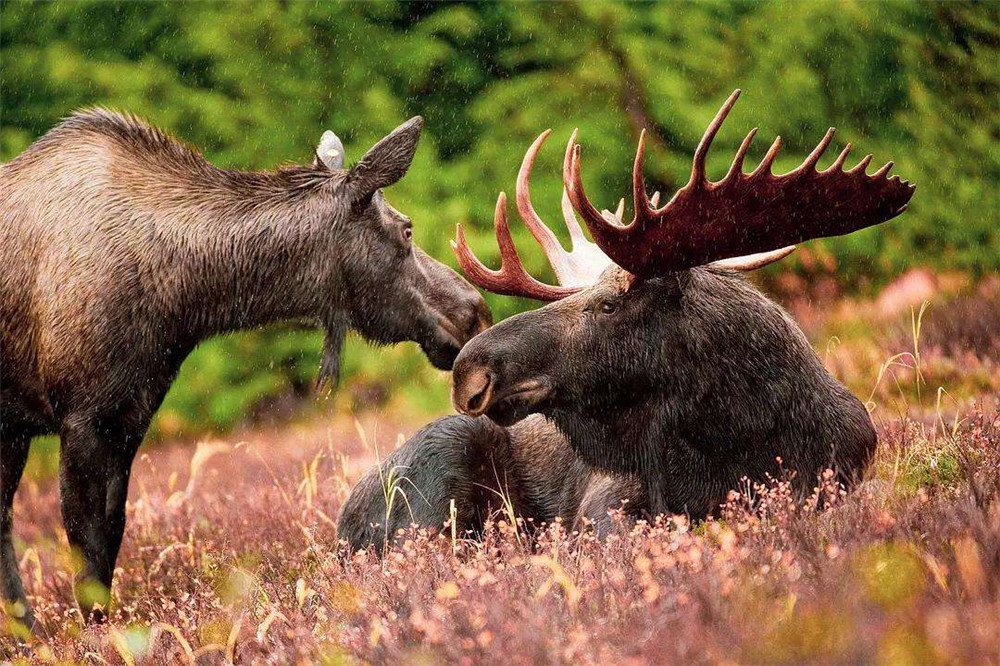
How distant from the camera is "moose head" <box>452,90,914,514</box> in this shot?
12.9 ft

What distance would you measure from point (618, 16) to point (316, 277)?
19.9 ft

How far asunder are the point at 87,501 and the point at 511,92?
21.1 ft

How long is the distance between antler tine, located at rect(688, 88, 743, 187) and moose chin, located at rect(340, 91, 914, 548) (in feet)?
0.04

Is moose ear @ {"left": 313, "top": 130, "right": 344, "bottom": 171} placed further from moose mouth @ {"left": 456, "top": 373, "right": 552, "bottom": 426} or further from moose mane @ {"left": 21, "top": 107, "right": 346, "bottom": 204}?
moose mouth @ {"left": 456, "top": 373, "right": 552, "bottom": 426}

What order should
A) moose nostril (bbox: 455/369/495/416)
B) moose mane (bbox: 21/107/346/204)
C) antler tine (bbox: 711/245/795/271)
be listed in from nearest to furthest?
moose nostril (bbox: 455/369/495/416)
antler tine (bbox: 711/245/795/271)
moose mane (bbox: 21/107/346/204)

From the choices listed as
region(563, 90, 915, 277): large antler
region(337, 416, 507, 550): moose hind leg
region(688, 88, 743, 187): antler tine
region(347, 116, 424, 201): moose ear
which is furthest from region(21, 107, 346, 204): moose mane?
region(688, 88, 743, 187): antler tine

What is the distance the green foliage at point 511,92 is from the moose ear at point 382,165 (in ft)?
15.0

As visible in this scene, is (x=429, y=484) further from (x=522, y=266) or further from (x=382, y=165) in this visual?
(x=382, y=165)

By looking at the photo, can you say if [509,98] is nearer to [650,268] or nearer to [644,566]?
[650,268]

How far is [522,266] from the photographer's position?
4.51 m

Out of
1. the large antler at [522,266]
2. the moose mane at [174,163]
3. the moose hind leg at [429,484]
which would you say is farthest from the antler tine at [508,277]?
the moose mane at [174,163]

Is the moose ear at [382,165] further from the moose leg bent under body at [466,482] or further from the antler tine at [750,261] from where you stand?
the antler tine at [750,261]

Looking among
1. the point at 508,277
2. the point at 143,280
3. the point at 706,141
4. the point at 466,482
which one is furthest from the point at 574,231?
the point at 143,280

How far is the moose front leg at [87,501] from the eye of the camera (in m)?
4.72
